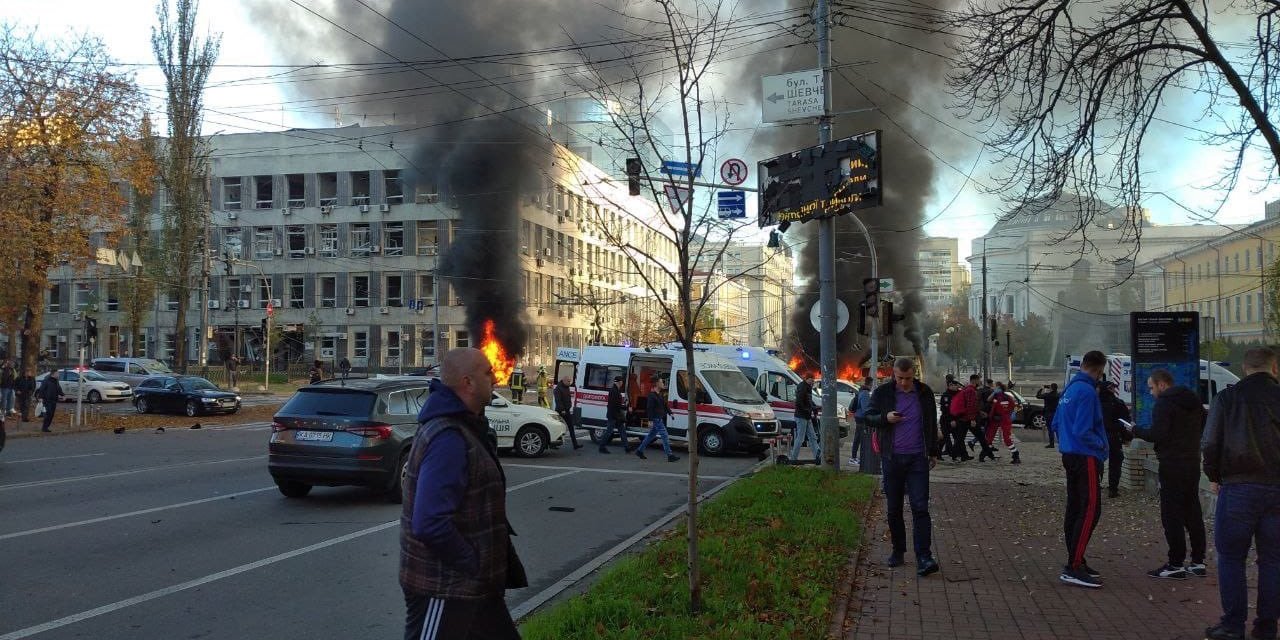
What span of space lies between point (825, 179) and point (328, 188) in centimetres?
4925

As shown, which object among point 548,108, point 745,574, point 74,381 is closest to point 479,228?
point 548,108

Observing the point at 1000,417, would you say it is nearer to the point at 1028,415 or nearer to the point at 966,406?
the point at 966,406

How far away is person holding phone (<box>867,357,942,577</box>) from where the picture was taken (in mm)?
A: 6992

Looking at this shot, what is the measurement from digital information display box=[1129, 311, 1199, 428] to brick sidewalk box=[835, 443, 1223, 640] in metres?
4.21

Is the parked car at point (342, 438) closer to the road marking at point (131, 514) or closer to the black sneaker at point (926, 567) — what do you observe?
the road marking at point (131, 514)

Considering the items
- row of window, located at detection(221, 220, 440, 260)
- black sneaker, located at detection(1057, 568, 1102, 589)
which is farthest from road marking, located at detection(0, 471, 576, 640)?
row of window, located at detection(221, 220, 440, 260)

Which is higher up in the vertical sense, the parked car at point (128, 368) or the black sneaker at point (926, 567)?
the parked car at point (128, 368)

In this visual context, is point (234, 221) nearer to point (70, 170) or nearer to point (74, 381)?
point (74, 381)

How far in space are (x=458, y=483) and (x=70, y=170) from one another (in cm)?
2551

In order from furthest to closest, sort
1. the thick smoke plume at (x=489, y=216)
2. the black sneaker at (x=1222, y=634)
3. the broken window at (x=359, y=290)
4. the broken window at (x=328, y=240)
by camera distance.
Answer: the broken window at (x=328, y=240) → the broken window at (x=359, y=290) → the thick smoke plume at (x=489, y=216) → the black sneaker at (x=1222, y=634)

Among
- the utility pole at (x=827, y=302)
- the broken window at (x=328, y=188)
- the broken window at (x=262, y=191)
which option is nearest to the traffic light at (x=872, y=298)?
the utility pole at (x=827, y=302)

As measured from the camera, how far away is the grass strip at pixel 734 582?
5250mm

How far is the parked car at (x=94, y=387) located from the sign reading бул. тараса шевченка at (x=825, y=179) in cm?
3267

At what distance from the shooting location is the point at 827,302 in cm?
1409
